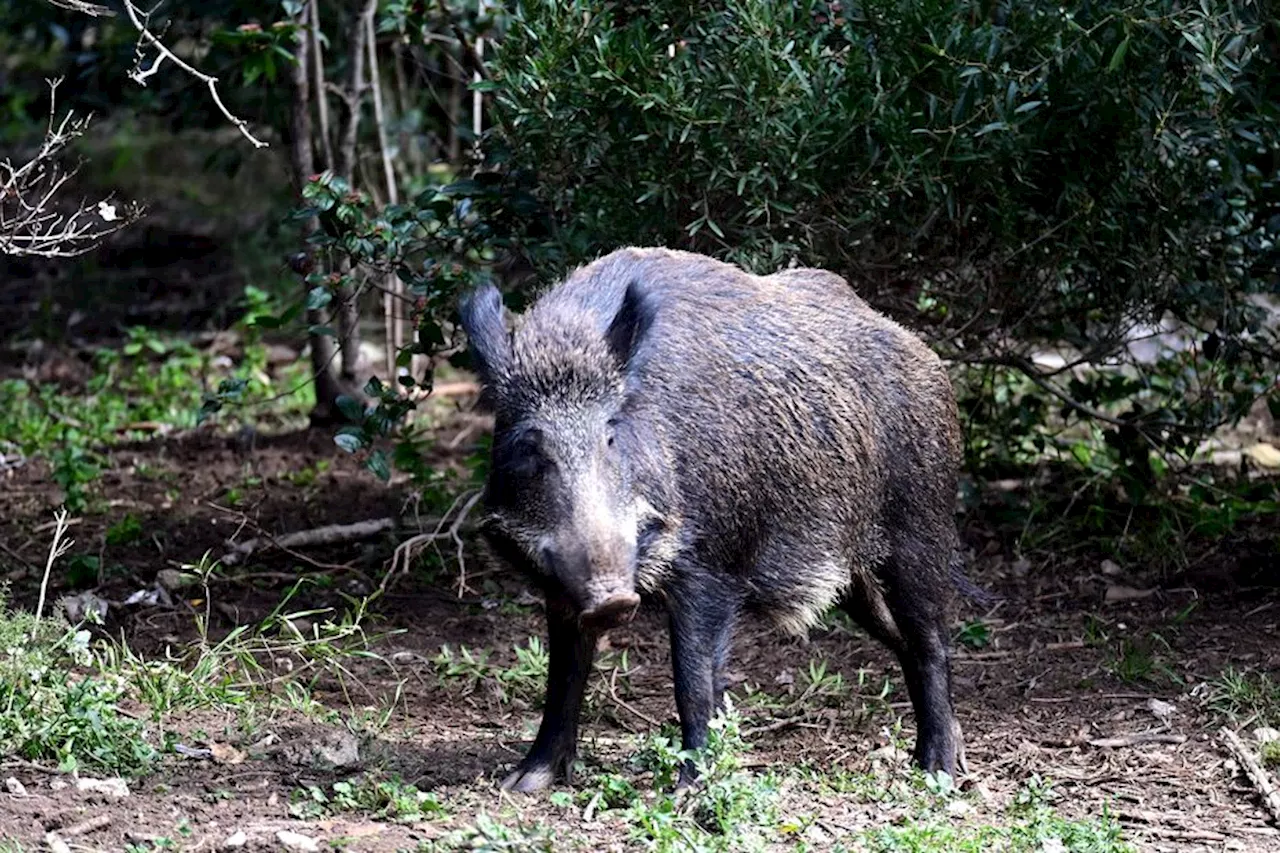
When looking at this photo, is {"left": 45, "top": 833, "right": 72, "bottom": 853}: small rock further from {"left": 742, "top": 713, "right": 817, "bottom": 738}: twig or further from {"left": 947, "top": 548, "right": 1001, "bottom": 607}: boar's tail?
{"left": 947, "top": 548, "right": 1001, "bottom": 607}: boar's tail

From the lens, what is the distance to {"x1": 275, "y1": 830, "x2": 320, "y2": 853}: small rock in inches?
158

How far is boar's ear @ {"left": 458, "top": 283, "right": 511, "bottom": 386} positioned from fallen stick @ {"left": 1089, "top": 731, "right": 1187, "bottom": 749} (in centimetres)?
223

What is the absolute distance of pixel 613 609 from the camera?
424cm

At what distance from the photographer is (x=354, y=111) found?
25.6ft

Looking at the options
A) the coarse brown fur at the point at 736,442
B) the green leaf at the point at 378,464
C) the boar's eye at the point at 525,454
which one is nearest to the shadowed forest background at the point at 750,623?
the green leaf at the point at 378,464

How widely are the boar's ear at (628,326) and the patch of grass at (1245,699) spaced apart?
2.30 meters

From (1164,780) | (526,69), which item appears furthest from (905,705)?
(526,69)

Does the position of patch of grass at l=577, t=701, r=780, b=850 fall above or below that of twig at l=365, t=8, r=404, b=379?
below

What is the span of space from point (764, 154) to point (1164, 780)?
7.45 feet

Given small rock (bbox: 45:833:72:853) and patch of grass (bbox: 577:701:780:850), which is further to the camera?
A: patch of grass (bbox: 577:701:780:850)

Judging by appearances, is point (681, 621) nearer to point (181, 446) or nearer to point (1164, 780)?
point (1164, 780)

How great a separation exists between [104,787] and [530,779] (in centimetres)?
111

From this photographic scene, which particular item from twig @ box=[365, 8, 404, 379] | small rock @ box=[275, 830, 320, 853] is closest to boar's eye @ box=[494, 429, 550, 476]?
Result: small rock @ box=[275, 830, 320, 853]

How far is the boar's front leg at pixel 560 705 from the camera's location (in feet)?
15.6
